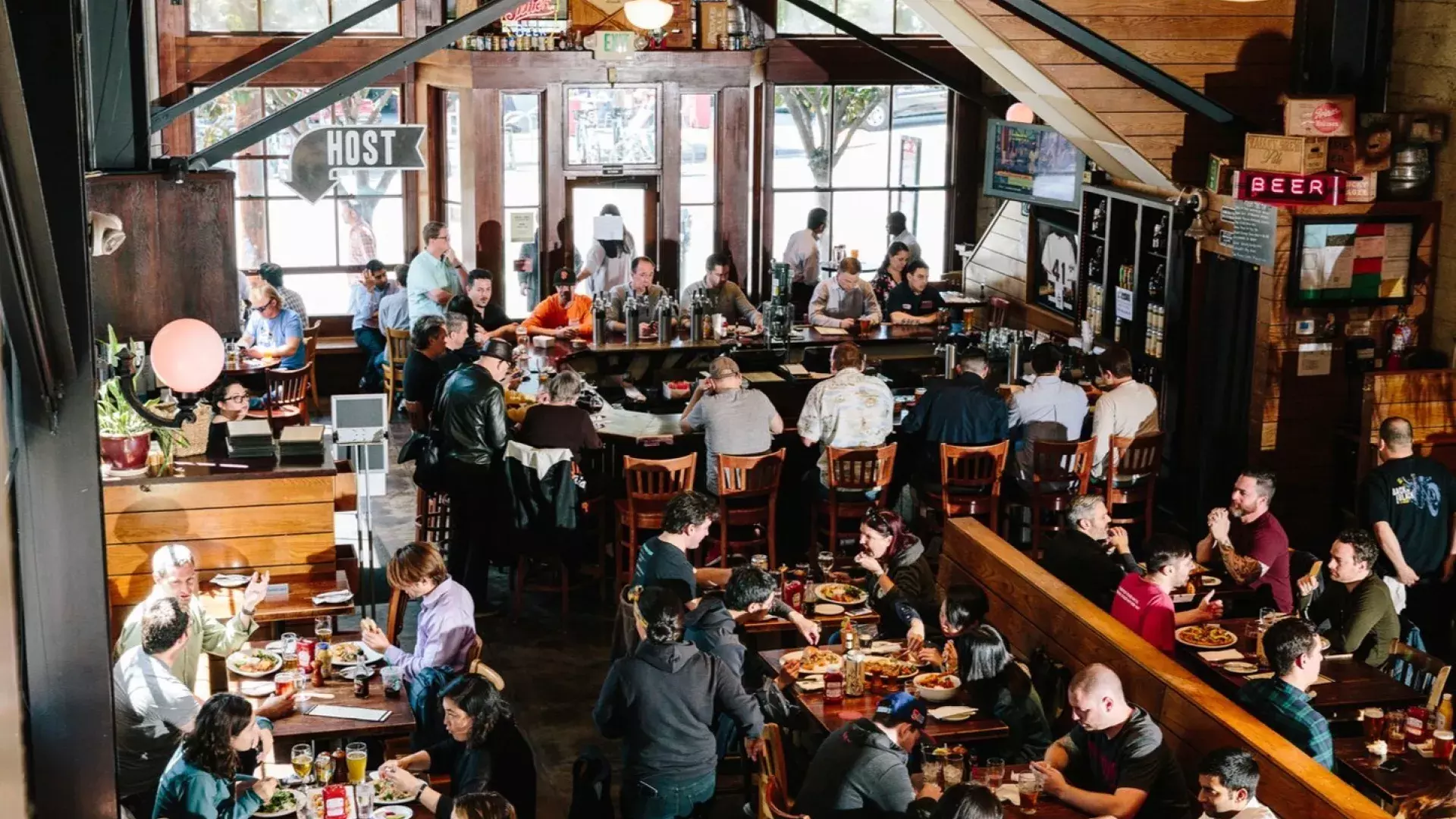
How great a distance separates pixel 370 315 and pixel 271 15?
2709 millimetres

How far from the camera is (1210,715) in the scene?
580 cm

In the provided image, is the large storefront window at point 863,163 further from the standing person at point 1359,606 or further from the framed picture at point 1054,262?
the standing person at point 1359,606

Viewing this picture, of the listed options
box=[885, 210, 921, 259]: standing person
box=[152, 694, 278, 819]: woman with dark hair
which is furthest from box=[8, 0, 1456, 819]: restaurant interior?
box=[885, 210, 921, 259]: standing person

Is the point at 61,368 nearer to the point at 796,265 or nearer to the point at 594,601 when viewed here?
the point at 594,601

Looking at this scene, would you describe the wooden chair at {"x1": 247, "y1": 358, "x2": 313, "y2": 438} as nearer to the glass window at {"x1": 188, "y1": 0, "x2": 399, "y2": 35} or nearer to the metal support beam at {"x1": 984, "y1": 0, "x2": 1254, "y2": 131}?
the glass window at {"x1": 188, "y1": 0, "x2": 399, "y2": 35}

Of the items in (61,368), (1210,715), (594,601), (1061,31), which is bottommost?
(594,601)

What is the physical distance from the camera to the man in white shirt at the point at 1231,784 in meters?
5.11

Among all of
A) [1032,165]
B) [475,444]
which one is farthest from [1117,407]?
[1032,165]

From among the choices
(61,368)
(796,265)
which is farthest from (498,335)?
(61,368)

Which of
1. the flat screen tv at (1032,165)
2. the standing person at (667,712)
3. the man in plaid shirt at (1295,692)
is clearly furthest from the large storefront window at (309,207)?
the man in plaid shirt at (1295,692)

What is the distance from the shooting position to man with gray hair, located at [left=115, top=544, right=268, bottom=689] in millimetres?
6586

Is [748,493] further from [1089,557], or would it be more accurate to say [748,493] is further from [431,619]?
[431,619]

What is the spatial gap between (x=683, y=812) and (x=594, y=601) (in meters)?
3.64

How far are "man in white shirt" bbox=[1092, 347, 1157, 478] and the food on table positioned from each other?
258cm
